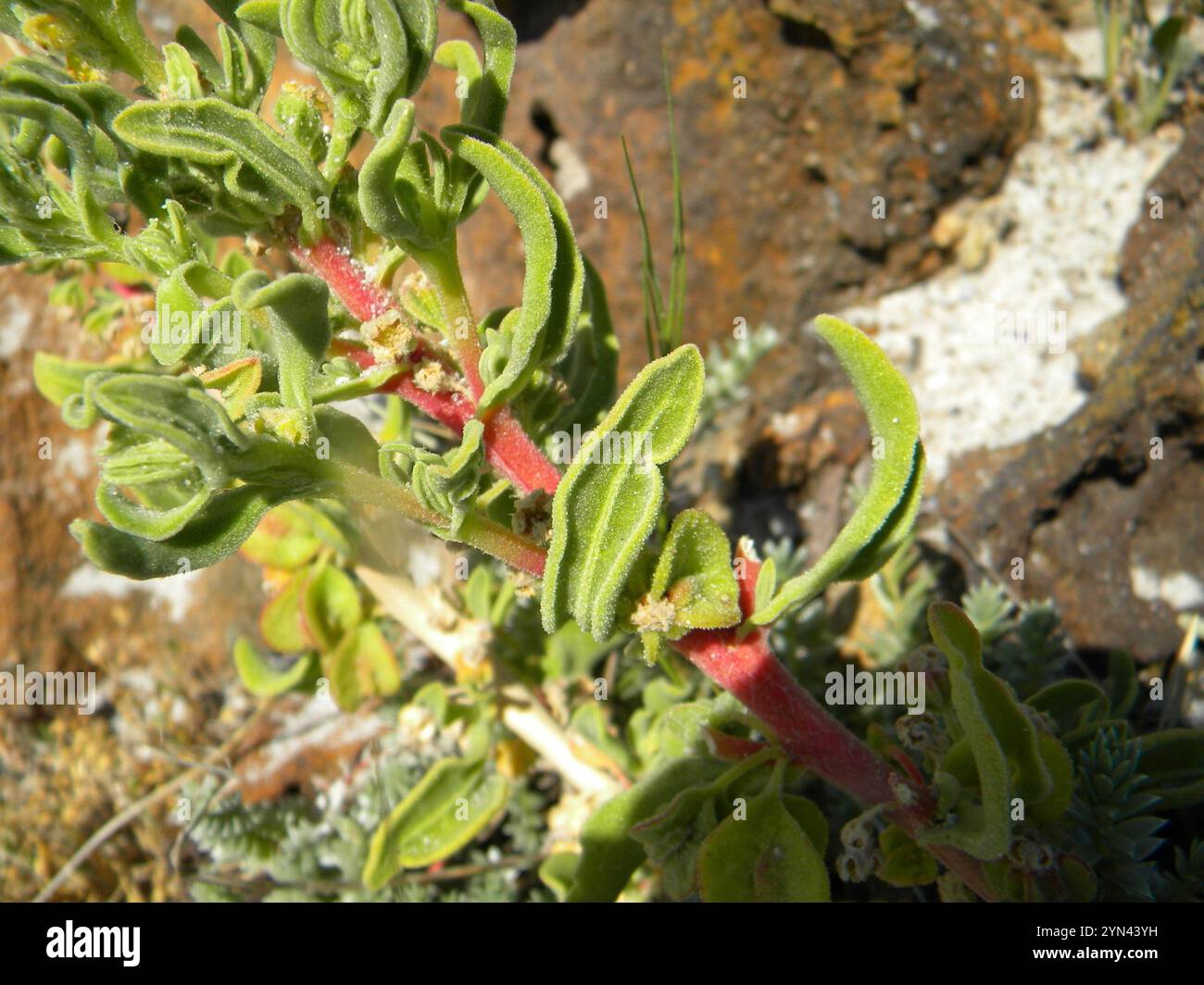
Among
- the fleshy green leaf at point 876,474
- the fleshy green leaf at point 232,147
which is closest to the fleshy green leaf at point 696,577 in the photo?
the fleshy green leaf at point 876,474

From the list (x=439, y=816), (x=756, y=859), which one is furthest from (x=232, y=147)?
(x=439, y=816)

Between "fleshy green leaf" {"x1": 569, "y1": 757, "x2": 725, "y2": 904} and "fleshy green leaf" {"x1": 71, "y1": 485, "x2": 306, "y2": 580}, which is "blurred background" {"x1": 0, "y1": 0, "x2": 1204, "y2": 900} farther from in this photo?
"fleshy green leaf" {"x1": 71, "y1": 485, "x2": 306, "y2": 580}

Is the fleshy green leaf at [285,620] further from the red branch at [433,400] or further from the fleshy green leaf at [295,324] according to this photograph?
the fleshy green leaf at [295,324]

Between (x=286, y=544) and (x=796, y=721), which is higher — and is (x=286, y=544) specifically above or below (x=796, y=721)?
above

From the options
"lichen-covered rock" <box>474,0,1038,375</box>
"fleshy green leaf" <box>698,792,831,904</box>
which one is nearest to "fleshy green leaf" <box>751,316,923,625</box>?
"fleshy green leaf" <box>698,792,831,904</box>

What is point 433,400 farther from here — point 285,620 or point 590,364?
point 285,620
